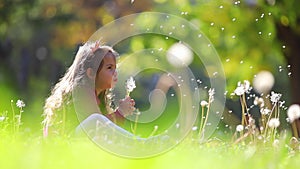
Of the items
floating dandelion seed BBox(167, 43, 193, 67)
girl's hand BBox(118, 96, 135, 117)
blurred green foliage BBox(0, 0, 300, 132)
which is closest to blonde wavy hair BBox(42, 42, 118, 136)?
girl's hand BBox(118, 96, 135, 117)


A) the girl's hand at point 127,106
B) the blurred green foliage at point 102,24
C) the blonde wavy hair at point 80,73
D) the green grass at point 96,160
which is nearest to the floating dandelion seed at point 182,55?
the blurred green foliage at point 102,24

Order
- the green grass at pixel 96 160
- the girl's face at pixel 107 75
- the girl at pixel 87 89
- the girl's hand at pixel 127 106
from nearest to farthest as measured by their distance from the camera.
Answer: the green grass at pixel 96 160 → the girl's hand at pixel 127 106 → the girl at pixel 87 89 → the girl's face at pixel 107 75

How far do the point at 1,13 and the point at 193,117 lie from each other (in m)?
12.5

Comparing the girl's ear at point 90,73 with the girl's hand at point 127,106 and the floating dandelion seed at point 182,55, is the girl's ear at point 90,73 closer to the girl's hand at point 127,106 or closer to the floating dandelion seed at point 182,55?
the girl's hand at point 127,106

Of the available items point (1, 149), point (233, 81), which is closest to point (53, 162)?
point (1, 149)

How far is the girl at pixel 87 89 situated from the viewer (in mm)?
4454

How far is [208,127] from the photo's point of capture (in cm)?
492

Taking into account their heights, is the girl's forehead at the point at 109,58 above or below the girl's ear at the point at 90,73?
above

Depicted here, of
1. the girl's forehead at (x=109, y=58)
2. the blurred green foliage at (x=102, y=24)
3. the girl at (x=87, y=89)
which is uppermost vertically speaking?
the blurred green foliage at (x=102, y=24)

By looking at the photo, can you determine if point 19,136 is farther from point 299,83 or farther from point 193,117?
point 299,83

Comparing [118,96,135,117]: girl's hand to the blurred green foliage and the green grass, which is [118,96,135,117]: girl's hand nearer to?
the blurred green foliage

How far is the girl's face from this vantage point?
15.1 ft

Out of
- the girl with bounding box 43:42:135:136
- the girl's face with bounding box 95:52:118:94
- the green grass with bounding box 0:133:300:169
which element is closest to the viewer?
the green grass with bounding box 0:133:300:169

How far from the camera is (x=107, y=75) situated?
4.62 m
